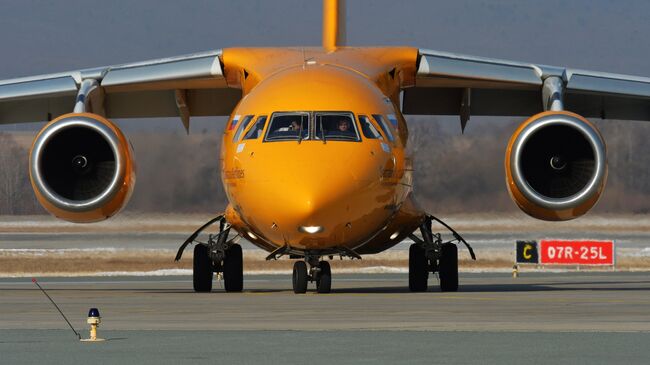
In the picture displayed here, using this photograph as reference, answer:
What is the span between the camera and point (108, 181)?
775 inches

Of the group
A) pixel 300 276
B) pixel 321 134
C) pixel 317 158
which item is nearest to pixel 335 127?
pixel 321 134

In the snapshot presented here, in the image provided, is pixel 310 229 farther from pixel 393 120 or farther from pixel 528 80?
pixel 528 80

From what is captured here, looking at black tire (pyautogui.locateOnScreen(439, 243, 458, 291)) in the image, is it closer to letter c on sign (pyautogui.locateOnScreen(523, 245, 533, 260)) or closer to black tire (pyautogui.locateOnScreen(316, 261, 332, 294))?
black tire (pyautogui.locateOnScreen(316, 261, 332, 294))

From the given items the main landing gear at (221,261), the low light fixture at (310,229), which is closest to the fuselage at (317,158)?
the low light fixture at (310,229)

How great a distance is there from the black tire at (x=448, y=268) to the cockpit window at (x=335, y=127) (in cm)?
436

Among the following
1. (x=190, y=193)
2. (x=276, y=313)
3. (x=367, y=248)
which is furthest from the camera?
(x=190, y=193)

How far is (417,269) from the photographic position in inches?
853

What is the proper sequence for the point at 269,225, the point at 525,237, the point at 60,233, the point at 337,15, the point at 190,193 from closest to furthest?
the point at 269,225 → the point at 337,15 → the point at 190,193 → the point at 525,237 → the point at 60,233

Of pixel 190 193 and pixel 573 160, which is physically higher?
pixel 190 193

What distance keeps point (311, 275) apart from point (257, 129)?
2250 millimetres

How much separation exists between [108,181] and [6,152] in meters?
27.8

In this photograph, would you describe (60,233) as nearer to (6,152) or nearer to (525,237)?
(6,152)

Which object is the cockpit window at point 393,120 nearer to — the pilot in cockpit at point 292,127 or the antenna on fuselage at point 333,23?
the pilot in cockpit at point 292,127

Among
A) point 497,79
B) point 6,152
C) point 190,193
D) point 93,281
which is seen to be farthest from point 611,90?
point 6,152
